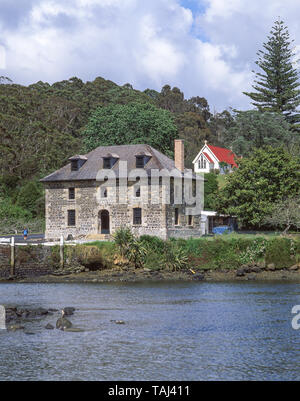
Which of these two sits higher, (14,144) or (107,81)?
(107,81)

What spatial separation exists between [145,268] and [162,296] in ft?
31.8

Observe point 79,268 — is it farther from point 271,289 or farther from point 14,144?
point 14,144

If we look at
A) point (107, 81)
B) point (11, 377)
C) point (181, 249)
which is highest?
point (107, 81)

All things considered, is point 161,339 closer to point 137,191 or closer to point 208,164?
point 137,191

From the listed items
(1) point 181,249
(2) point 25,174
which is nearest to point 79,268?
(1) point 181,249

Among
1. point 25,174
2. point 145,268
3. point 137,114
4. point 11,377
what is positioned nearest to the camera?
point 11,377

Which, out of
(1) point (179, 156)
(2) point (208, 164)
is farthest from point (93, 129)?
(2) point (208, 164)

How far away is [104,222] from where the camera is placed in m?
55.1

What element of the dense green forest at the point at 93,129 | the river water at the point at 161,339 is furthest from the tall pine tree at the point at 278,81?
the river water at the point at 161,339

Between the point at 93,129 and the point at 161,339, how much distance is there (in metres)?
48.3

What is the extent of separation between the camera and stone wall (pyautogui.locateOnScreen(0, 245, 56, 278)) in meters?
45.2

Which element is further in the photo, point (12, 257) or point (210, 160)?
point (210, 160)

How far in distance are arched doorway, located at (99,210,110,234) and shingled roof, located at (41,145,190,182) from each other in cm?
353

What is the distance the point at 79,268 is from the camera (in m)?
45.5
